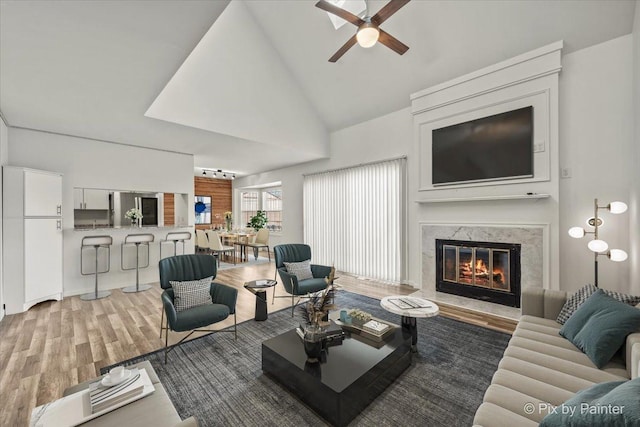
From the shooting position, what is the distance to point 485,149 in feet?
13.0

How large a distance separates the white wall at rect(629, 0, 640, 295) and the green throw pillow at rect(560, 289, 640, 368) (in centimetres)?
123

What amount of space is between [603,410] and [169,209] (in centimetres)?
676

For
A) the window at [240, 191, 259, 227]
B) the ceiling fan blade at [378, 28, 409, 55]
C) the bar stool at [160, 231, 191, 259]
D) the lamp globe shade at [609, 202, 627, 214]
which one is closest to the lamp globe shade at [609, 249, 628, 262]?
the lamp globe shade at [609, 202, 627, 214]

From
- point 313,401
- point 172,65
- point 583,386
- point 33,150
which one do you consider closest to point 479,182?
point 583,386

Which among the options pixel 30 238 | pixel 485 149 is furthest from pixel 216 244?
pixel 485 149

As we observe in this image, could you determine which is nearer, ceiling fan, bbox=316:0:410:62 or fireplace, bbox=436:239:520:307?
ceiling fan, bbox=316:0:410:62

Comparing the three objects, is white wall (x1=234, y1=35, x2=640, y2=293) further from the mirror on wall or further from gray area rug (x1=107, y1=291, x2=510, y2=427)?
the mirror on wall

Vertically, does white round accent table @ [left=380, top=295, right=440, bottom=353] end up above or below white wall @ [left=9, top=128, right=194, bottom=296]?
below

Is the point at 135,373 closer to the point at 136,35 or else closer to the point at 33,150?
the point at 136,35

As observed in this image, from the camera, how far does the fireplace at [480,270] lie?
12.3 feet

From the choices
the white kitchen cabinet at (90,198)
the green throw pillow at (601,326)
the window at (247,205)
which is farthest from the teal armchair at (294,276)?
the window at (247,205)

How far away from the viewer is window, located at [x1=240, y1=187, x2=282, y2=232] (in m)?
9.64

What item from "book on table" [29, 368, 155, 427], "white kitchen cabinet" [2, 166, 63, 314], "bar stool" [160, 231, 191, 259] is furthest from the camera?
"bar stool" [160, 231, 191, 259]

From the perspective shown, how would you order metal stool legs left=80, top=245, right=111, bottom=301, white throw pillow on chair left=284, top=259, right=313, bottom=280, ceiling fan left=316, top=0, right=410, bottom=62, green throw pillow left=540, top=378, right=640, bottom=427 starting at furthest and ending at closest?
1. metal stool legs left=80, top=245, right=111, bottom=301
2. white throw pillow on chair left=284, top=259, right=313, bottom=280
3. ceiling fan left=316, top=0, right=410, bottom=62
4. green throw pillow left=540, top=378, right=640, bottom=427
